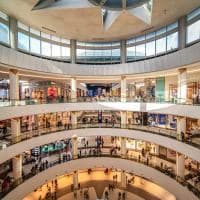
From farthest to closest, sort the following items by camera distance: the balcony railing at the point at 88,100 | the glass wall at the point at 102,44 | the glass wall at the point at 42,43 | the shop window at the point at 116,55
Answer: the shop window at the point at 116,55, the glass wall at the point at 42,43, the glass wall at the point at 102,44, the balcony railing at the point at 88,100

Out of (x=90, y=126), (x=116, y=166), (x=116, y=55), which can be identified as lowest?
(x=116, y=166)

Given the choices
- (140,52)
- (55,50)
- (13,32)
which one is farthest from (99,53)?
(13,32)

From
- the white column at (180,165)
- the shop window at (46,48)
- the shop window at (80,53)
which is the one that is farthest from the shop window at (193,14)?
the shop window at (46,48)

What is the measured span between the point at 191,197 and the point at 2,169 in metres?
17.2

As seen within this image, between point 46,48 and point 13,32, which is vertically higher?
point 13,32

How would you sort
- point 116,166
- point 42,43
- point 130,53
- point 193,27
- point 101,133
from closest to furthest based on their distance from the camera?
point 193,27 → point 42,43 → point 116,166 → point 101,133 → point 130,53

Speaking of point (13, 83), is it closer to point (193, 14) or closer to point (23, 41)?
point (23, 41)

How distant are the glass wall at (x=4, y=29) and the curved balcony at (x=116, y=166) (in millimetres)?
12232

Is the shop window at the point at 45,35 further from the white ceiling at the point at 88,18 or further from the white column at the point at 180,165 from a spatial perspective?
the white column at the point at 180,165

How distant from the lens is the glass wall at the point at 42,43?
789 inches

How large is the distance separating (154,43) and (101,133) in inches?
469

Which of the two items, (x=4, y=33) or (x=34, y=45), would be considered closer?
(x=4, y=33)

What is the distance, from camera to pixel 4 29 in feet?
57.9

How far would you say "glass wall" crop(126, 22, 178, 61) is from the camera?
20234mm
